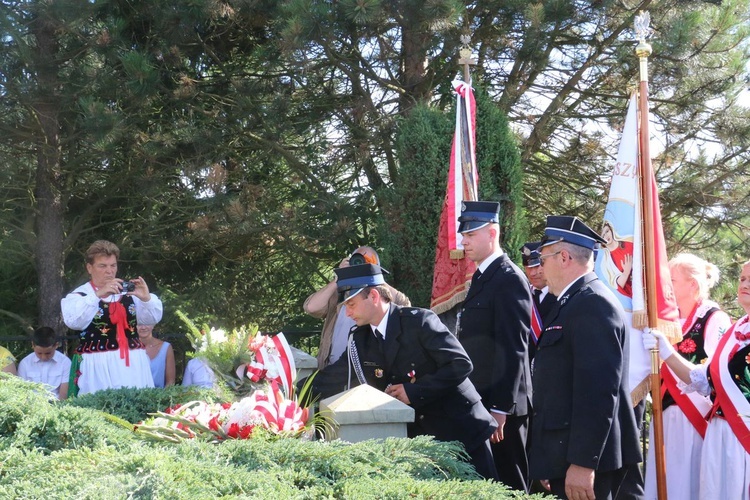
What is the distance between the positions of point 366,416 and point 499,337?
148 cm

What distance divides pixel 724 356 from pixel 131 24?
6.11 meters

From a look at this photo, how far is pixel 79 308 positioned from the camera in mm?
5574

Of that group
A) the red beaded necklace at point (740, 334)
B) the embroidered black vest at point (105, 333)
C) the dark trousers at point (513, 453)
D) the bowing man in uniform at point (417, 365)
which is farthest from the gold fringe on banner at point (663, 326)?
the embroidered black vest at point (105, 333)

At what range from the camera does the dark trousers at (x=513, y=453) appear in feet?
15.9

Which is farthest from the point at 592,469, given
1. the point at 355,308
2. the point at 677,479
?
the point at 677,479

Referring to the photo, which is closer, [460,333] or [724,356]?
[724,356]

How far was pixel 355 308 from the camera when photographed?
4113mm

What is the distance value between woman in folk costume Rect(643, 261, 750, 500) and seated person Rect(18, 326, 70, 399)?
4426 mm

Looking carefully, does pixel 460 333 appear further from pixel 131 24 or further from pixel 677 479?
pixel 131 24

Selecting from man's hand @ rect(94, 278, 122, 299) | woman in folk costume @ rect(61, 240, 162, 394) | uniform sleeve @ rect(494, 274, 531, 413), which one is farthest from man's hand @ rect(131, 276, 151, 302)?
uniform sleeve @ rect(494, 274, 531, 413)

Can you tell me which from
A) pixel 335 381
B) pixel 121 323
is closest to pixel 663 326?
pixel 335 381

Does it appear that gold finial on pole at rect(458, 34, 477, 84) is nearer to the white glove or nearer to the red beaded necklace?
the white glove

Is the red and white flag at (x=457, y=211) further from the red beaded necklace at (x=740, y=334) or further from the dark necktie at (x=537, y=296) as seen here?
the red beaded necklace at (x=740, y=334)

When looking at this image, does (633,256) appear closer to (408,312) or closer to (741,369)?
(741,369)
